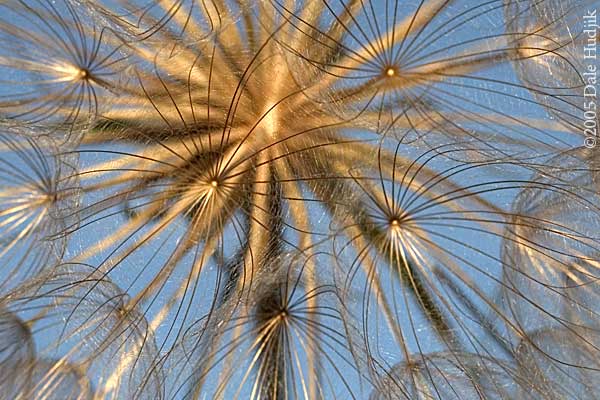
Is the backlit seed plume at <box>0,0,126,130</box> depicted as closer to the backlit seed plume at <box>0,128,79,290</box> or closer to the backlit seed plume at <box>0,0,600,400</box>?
the backlit seed plume at <box>0,0,600,400</box>

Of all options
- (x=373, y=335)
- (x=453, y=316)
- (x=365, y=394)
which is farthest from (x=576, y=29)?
(x=365, y=394)

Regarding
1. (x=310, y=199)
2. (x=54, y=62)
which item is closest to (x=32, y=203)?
(x=54, y=62)

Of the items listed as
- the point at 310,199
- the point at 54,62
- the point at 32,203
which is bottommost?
the point at 32,203

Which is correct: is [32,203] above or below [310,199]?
below

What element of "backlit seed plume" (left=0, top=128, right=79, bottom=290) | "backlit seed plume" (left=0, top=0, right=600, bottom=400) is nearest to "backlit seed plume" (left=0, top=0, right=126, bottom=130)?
"backlit seed plume" (left=0, top=0, right=600, bottom=400)

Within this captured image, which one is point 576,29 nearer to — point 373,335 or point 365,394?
point 373,335

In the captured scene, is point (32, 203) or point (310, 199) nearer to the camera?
point (310, 199)

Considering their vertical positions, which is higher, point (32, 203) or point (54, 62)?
point (54, 62)

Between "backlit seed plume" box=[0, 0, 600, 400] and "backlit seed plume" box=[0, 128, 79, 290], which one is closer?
"backlit seed plume" box=[0, 0, 600, 400]

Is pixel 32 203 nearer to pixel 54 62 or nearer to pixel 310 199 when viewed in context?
pixel 54 62

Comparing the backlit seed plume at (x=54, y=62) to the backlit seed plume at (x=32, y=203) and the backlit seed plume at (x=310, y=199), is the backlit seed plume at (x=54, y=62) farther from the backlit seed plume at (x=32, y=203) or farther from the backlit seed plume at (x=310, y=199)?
the backlit seed plume at (x=32, y=203)
